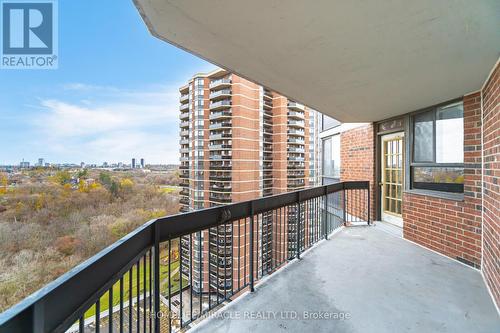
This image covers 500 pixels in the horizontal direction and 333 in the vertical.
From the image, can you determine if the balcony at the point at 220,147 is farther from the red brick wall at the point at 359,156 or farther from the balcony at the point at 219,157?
the red brick wall at the point at 359,156

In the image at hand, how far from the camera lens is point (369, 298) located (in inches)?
95.0

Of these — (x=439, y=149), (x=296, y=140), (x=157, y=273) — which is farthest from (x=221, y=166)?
(x=157, y=273)

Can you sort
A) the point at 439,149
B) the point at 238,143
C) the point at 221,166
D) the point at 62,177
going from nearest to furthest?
1. the point at 439,149
2. the point at 62,177
3. the point at 221,166
4. the point at 238,143

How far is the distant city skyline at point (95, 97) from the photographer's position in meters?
6.41

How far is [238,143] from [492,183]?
50.0 ft

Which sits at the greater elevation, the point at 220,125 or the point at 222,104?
the point at 222,104

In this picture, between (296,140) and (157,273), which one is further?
(296,140)

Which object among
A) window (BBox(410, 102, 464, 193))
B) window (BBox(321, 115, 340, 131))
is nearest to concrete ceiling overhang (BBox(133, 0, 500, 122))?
window (BBox(410, 102, 464, 193))

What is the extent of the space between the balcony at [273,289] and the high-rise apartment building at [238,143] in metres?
12.4

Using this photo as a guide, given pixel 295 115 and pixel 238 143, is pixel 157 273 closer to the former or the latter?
pixel 238 143

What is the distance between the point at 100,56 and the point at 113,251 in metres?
13.5

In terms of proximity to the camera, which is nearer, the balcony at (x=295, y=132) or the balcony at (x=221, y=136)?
the balcony at (x=221, y=136)

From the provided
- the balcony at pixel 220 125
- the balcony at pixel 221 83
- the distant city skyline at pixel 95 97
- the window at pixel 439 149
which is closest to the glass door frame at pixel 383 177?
the window at pixel 439 149

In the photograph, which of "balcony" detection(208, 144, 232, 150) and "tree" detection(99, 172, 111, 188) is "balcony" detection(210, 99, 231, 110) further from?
"tree" detection(99, 172, 111, 188)
